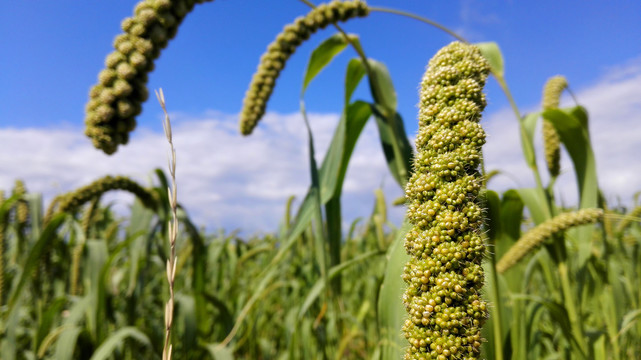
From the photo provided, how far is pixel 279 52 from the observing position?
6.67ft

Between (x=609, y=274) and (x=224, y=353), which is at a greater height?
(x=609, y=274)

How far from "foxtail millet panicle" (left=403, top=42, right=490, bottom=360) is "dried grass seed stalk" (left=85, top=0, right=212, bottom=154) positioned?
3.85ft

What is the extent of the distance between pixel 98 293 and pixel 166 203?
63 cm

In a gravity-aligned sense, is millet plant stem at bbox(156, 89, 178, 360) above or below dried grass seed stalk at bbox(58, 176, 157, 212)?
below

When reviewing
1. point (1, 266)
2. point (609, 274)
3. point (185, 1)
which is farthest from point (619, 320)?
point (1, 266)

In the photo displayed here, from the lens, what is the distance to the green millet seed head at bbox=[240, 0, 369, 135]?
2.03 m

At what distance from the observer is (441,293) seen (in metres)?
0.52

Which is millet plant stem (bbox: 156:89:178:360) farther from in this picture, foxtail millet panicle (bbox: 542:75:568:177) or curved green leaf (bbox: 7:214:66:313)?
foxtail millet panicle (bbox: 542:75:568:177)

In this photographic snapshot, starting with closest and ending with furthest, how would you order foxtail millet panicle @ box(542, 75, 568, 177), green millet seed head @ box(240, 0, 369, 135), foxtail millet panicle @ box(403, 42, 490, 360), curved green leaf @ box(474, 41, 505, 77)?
foxtail millet panicle @ box(403, 42, 490, 360)
curved green leaf @ box(474, 41, 505, 77)
green millet seed head @ box(240, 0, 369, 135)
foxtail millet panicle @ box(542, 75, 568, 177)

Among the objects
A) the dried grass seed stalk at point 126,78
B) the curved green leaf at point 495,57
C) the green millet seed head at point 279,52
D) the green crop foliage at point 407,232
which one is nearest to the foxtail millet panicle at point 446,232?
the green crop foliage at point 407,232

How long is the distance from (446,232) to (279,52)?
165cm

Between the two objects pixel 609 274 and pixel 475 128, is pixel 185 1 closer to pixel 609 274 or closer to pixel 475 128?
pixel 475 128

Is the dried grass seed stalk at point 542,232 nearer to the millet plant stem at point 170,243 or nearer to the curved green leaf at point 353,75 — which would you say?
the curved green leaf at point 353,75

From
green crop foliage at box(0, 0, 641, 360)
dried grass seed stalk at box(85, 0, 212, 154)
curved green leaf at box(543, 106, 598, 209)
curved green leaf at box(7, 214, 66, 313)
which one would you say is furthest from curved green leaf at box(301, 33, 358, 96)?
curved green leaf at box(7, 214, 66, 313)
